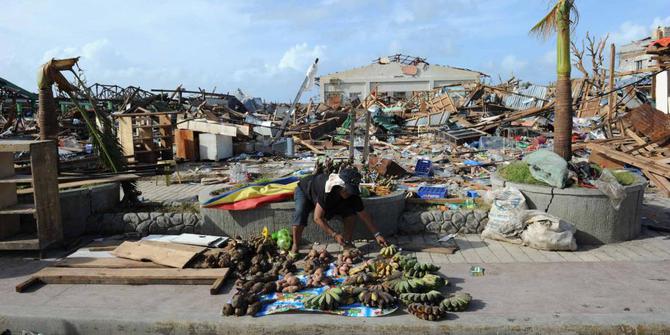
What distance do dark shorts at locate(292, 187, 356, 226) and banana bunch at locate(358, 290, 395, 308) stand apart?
1769mm

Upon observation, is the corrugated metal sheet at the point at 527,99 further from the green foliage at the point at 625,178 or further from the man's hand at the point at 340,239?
the man's hand at the point at 340,239

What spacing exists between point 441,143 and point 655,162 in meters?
9.39

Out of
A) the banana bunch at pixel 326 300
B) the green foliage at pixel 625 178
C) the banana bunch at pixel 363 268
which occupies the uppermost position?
the green foliage at pixel 625 178

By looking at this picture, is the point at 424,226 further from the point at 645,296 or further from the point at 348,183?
the point at 645,296

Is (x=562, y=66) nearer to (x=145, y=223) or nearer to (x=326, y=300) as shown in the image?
(x=326, y=300)

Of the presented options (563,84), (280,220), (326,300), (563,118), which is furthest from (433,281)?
(563,84)

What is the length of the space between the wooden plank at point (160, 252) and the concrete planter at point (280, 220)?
0.73 m

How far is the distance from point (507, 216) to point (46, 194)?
6.20 metres

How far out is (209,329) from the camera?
4551 mm

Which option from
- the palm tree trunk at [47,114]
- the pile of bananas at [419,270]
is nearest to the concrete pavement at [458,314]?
the pile of bananas at [419,270]

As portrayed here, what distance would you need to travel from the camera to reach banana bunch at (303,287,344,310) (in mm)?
4715

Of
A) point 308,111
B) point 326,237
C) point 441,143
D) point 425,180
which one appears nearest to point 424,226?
point 326,237

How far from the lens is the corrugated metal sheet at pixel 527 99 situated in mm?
25828

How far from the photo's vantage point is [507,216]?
22.2ft
